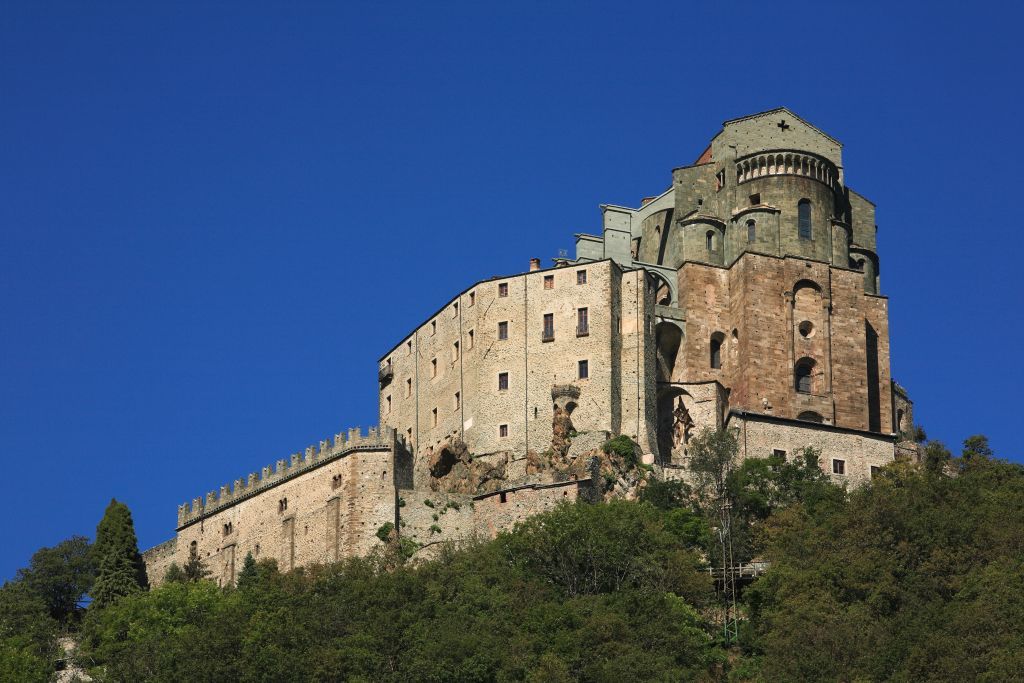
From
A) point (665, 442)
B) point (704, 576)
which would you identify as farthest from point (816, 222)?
point (704, 576)

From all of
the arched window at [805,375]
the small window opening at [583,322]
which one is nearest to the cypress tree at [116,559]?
the small window opening at [583,322]

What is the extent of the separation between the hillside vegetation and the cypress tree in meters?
1.79

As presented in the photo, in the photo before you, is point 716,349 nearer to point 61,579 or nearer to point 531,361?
point 531,361

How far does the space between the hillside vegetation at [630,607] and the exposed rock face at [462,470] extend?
223 inches

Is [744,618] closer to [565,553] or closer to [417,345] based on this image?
[565,553]

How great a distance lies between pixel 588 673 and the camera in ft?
223

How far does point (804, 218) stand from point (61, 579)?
3724 cm

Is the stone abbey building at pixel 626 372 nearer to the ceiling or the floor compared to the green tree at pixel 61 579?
nearer to the ceiling

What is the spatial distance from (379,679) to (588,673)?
690cm

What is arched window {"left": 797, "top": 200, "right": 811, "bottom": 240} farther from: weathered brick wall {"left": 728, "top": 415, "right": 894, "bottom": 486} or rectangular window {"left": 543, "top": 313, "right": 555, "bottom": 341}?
rectangular window {"left": 543, "top": 313, "right": 555, "bottom": 341}

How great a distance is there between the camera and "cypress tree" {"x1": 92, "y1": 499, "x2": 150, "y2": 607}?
8412 centimetres

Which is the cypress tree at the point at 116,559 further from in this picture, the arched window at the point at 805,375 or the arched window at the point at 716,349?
the arched window at the point at 805,375

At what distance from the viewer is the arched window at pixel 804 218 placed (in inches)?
3799

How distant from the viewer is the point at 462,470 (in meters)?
86.4
